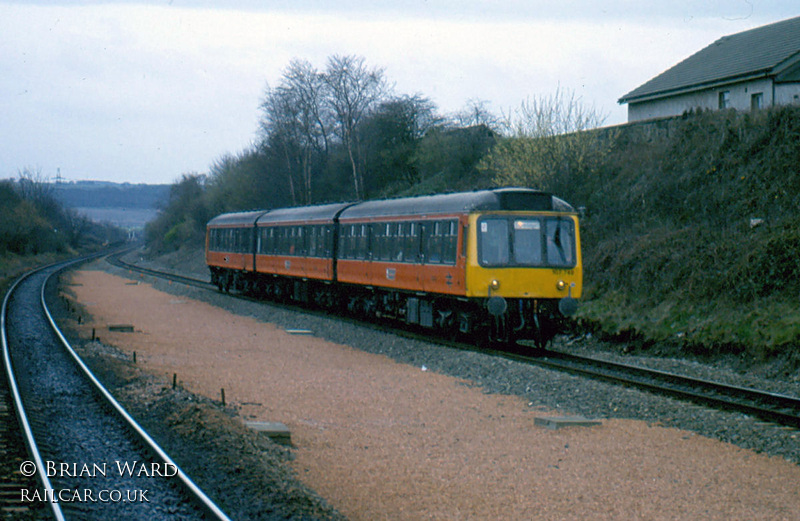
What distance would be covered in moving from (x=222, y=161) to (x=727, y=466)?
87.4m

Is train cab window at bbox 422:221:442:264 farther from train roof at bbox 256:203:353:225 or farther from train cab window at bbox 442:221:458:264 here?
train roof at bbox 256:203:353:225

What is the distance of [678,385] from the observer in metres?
12.6

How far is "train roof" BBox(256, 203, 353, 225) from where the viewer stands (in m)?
25.2

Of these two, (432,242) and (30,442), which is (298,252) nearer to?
(432,242)

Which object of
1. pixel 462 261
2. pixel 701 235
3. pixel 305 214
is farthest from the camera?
pixel 305 214

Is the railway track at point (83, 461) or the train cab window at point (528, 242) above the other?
the train cab window at point (528, 242)

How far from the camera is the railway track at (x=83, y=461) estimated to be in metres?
6.67

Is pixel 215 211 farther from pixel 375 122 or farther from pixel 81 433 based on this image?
pixel 81 433

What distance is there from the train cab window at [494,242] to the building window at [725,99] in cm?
1907

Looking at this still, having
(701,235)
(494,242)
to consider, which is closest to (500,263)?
(494,242)

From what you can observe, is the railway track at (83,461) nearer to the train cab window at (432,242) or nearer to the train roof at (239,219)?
the train cab window at (432,242)

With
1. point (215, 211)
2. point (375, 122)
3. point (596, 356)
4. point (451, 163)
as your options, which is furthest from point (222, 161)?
point (596, 356)

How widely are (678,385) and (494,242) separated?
498cm

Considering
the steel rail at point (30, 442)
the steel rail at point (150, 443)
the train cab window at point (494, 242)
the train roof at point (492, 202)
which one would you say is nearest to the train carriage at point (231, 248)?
the train roof at point (492, 202)
